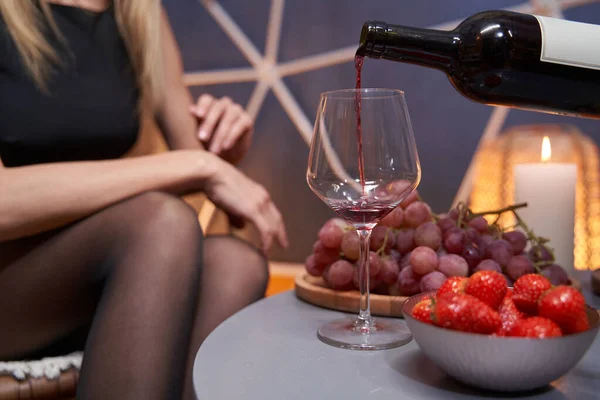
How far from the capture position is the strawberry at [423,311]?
48 cm

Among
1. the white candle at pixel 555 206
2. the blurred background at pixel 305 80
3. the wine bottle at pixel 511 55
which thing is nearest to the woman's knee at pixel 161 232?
the wine bottle at pixel 511 55

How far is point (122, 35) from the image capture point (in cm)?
121

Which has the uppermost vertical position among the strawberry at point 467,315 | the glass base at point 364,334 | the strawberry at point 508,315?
the strawberry at point 467,315

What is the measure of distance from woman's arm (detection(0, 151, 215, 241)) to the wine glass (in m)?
0.35

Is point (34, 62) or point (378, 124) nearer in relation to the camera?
point (378, 124)

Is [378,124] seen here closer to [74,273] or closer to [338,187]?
[338,187]

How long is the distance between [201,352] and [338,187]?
22 cm

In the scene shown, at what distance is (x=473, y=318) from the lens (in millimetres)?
441

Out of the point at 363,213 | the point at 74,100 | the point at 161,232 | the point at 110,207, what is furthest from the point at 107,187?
the point at 363,213

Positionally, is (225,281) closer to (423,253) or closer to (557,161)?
(423,253)

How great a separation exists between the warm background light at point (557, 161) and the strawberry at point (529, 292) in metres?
1.09

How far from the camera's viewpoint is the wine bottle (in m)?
0.58

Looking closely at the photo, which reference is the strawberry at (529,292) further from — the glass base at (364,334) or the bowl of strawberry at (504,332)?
the glass base at (364,334)

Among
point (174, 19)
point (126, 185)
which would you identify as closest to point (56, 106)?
point (126, 185)
